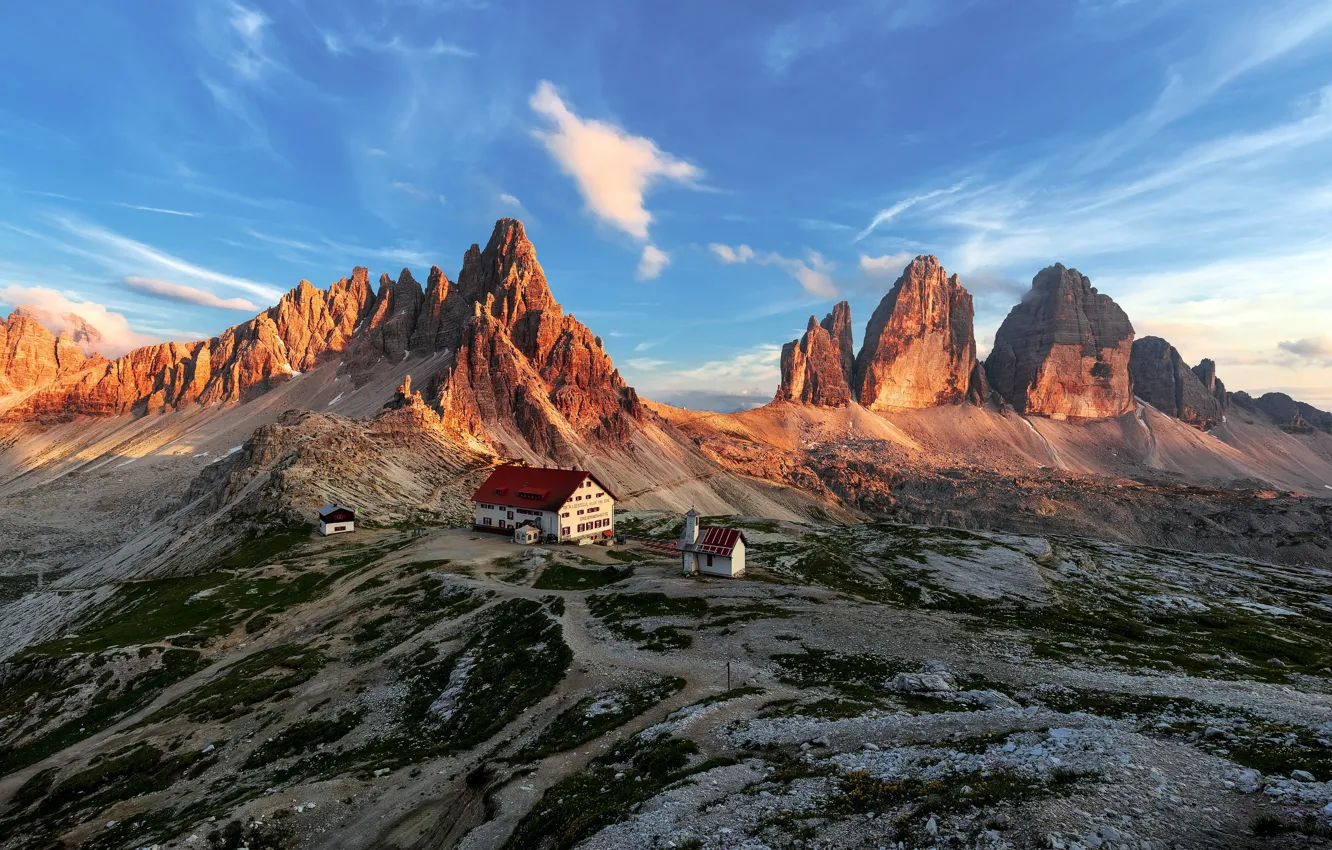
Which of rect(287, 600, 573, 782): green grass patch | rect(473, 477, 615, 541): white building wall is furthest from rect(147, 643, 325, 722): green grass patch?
rect(473, 477, 615, 541): white building wall

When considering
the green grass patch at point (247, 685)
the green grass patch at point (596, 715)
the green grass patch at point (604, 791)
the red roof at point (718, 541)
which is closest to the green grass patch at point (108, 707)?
the green grass patch at point (247, 685)

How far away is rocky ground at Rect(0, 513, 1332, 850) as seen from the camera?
17.3m

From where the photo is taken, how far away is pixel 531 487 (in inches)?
3738

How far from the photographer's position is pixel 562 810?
2112 centimetres

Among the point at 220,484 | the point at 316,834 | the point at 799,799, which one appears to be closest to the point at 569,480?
the point at 316,834

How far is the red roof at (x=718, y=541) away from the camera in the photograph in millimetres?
67062

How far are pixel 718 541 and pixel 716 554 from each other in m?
1.71

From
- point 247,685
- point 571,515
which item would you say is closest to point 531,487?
point 571,515

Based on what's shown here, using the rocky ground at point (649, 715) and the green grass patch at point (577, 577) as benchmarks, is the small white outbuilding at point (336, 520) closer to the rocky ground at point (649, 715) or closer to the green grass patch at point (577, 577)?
the rocky ground at point (649, 715)

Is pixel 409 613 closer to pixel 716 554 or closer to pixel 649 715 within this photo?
pixel 716 554

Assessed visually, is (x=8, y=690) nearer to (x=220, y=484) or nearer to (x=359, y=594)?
(x=359, y=594)

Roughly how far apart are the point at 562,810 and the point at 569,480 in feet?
235

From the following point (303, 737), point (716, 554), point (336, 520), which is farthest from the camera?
point (336, 520)

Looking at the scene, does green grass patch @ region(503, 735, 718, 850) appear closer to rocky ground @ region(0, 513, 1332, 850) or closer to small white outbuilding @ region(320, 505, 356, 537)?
rocky ground @ region(0, 513, 1332, 850)
